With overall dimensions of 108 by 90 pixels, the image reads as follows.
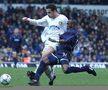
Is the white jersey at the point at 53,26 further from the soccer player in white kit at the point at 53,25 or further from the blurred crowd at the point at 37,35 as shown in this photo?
the blurred crowd at the point at 37,35

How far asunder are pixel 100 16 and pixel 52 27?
74.6ft

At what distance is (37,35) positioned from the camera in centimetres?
3544

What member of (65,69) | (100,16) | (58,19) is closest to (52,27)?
(58,19)

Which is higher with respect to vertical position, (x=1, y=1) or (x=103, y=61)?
(x=1, y=1)

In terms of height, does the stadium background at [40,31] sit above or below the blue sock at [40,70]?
below

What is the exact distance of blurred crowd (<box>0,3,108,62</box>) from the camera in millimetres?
32972

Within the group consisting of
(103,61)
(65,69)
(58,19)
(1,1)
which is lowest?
(103,61)

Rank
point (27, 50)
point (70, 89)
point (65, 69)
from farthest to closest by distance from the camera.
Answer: point (27, 50), point (65, 69), point (70, 89)

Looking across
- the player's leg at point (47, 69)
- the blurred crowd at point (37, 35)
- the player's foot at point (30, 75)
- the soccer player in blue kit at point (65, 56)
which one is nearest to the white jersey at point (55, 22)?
the soccer player in blue kit at point (65, 56)

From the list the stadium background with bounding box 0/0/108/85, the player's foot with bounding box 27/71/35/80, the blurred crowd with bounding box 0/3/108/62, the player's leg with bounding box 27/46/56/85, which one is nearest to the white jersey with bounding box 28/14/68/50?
the player's leg with bounding box 27/46/56/85

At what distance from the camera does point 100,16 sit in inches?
1518

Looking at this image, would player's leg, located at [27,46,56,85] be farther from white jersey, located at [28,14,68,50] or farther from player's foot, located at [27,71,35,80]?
white jersey, located at [28,14,68,50]

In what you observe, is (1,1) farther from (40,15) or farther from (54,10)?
(54,10)

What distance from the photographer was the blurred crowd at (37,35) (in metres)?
33.0
